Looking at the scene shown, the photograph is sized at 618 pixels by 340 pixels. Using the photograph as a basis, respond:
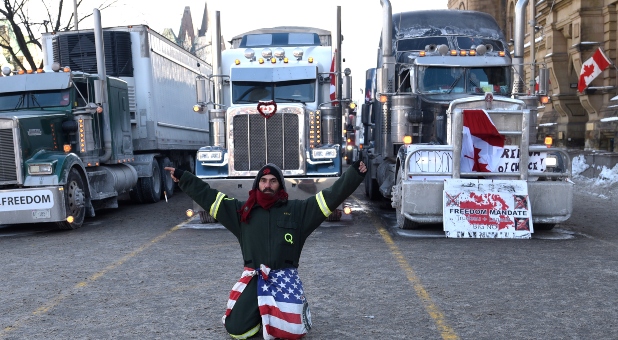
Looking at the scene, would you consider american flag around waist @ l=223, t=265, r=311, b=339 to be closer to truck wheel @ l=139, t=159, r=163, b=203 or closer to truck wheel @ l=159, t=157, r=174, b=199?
truck wheel @ l=139, t=159, r=163, b=203

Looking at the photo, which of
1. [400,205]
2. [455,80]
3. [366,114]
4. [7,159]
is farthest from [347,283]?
[366,114]

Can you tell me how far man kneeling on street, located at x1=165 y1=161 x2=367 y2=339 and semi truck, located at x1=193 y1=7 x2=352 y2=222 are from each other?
19.4 feet

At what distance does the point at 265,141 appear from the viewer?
11859 mm

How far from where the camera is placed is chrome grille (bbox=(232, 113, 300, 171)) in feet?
38.8

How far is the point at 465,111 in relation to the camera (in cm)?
1029

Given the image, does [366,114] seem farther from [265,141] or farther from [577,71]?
[577,71]

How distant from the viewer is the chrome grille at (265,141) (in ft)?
38.8

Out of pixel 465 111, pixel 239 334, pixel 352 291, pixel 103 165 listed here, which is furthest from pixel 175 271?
pixel 103 165

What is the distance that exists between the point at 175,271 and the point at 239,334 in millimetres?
2885

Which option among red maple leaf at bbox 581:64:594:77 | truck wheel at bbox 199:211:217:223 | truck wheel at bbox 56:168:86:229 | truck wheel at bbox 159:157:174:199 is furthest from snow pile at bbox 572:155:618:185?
truck wheel at bbox 56:168:86:229

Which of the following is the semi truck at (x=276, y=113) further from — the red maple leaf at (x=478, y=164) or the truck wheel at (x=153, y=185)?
the truck wheel at (x=153, y=185)

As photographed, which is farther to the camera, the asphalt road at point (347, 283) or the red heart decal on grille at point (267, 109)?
the red heart decal on grille at point (267, 109)

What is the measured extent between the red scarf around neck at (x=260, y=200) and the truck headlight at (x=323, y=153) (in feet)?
20.3

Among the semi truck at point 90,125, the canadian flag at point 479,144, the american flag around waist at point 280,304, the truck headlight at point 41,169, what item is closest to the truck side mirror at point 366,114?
the semi truck at point 90,125
